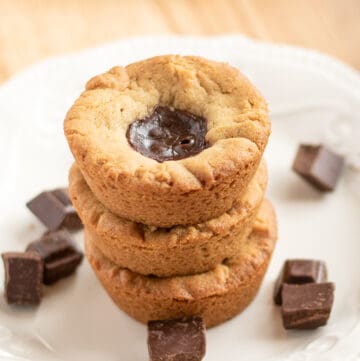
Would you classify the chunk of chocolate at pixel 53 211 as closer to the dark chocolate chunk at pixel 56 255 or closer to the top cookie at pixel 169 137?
the dark chocolate chunk at pixel 56 255

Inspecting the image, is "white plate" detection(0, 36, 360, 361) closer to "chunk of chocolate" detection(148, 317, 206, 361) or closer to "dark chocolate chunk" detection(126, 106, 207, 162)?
"chunk of chocolate" detection(148, 317, 206, 361)

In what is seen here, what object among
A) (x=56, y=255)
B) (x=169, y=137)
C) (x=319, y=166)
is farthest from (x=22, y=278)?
(x=319, y=166)

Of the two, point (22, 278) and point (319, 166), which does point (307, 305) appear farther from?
point (22, 278)

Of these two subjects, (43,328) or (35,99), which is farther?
(35,99)

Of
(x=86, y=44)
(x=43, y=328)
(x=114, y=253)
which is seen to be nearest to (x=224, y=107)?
(x=114, y=253)

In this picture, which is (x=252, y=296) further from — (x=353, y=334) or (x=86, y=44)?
(x=86, y=44)

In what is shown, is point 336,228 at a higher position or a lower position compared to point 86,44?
lower

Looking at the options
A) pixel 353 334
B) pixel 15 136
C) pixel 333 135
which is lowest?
pixel 353 334
